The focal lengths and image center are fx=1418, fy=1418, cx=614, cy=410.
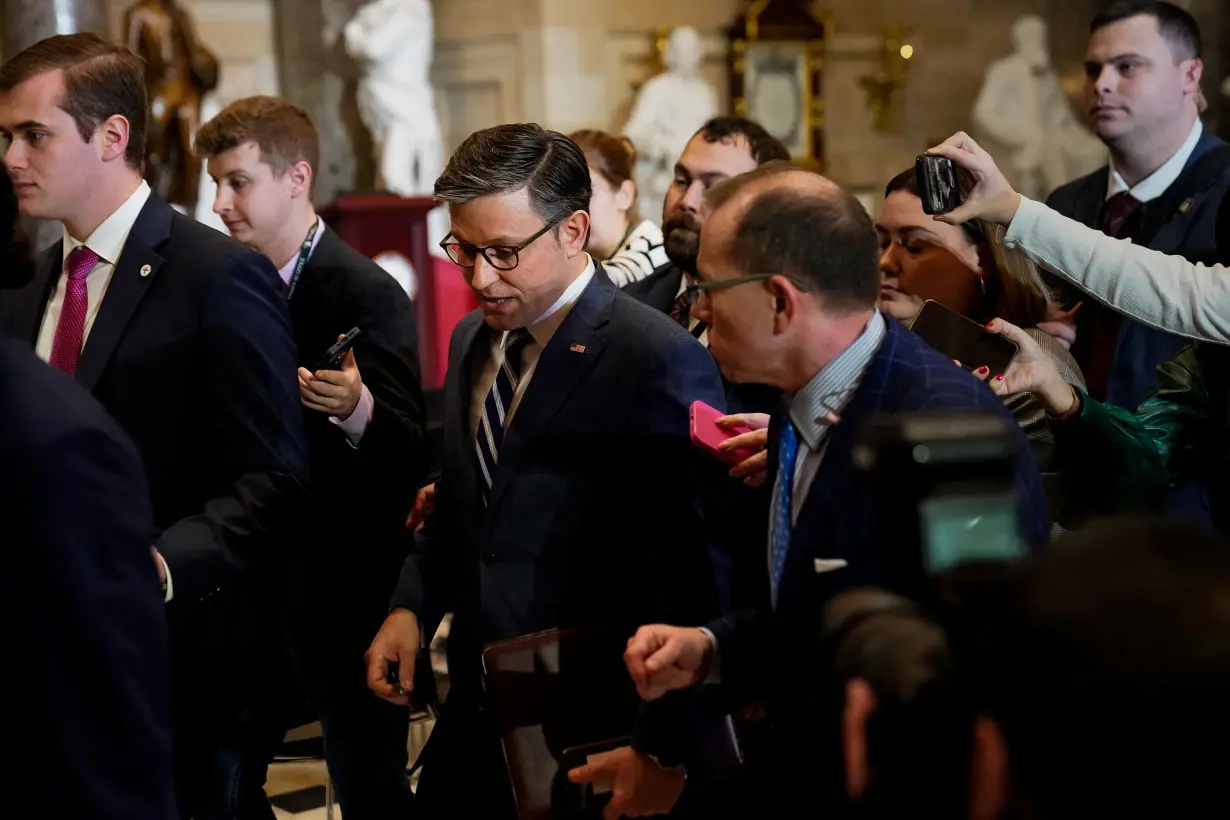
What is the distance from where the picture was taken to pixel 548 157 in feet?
8.82

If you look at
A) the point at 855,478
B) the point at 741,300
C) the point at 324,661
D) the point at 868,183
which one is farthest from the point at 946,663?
the point at 868,183

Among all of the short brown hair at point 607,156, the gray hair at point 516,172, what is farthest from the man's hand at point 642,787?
the short brown hair at point 607,156

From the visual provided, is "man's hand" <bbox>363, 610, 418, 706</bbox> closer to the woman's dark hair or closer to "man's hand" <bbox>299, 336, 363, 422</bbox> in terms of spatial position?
"man's hand" <bbox>299, 336, 363, 422</bbox>

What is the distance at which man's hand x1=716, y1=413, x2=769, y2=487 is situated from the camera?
224 cm

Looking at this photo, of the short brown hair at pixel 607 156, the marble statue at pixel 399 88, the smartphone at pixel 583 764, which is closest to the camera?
the smartphone at pixel 583 764

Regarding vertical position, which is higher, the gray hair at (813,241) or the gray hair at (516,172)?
the gray hair at (516,172)

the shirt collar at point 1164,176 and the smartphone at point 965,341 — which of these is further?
the shirt collar at point 1164,176

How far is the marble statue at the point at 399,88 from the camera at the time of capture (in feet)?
32.6

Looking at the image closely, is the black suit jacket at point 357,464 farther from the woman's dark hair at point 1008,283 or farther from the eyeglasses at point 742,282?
the eyeglasses at point 742,282

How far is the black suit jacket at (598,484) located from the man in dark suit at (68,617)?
2.97 feet

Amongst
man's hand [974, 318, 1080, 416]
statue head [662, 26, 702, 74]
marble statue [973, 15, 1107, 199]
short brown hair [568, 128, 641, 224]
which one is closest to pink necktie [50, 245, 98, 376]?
man's hand [974, 318, 1080, 416]

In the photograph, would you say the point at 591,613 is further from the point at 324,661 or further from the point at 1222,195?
the point at 1222,195

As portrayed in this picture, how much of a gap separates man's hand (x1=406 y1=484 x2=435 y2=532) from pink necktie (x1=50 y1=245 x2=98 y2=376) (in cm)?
77

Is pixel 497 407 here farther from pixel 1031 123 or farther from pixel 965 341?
pixel 1031 123
